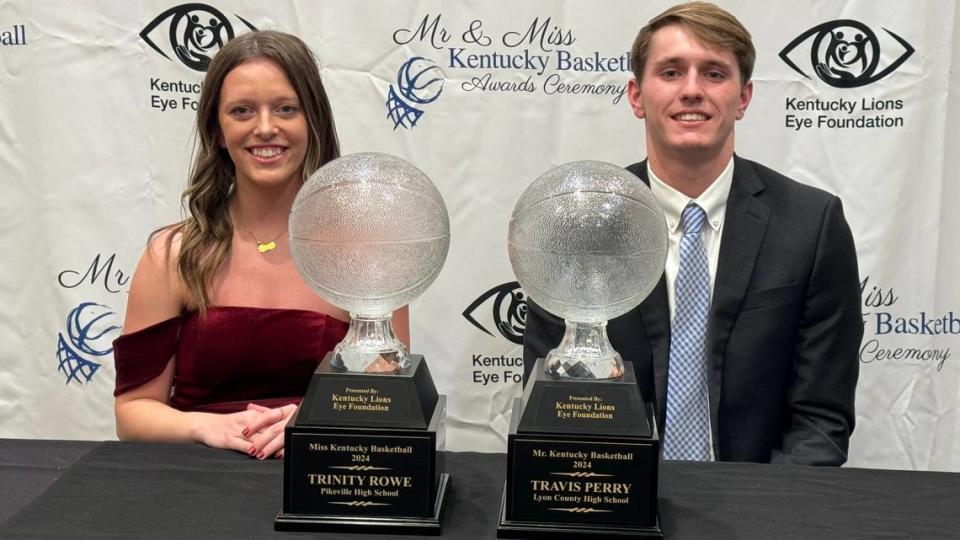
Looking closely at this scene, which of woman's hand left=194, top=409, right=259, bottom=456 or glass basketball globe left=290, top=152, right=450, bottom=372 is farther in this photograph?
woman's hand left=194, top=409, right=259, bottom=456

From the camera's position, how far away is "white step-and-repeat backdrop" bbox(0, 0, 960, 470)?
9.62 feet

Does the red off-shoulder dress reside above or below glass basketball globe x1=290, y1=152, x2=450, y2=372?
below

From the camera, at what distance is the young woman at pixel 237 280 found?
191 cm

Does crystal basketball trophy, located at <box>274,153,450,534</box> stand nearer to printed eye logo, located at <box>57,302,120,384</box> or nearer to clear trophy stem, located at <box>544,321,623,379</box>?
clear trophy stem, located at <box>544,321,623,379</box>

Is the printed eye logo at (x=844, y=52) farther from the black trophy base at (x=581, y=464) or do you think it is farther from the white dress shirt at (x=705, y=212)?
the black trophy base at (x=581, y=464)

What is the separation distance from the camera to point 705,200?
2.07 meters

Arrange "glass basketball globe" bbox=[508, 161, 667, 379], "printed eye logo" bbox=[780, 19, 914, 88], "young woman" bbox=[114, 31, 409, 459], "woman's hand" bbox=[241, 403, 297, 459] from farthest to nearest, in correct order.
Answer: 1. "printed eye logo" bbox=[780, 19, 914, 88]
2. "young woman" bbox=[114, 31, 409, 459]
3. "woman's hand" bbox=[241, 403, 297, 459]
4. "glass basketball globe" bbox=[508, 161, 667, 379]

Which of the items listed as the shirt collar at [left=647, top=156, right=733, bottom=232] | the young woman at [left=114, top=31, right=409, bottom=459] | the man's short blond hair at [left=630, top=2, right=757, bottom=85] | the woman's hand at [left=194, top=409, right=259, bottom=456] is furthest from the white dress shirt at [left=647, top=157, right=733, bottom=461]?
the woman's hand at [left=194, top=409, right=259, bottom=456]

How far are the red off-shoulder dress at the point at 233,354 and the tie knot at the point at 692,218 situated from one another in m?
0.69

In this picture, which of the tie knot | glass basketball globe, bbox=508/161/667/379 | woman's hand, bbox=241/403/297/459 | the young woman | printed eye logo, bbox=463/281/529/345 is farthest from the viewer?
printed eye logo, bbox=463/281/529/345

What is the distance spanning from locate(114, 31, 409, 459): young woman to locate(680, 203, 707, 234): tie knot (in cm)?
59

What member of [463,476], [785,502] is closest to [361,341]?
[463,476]

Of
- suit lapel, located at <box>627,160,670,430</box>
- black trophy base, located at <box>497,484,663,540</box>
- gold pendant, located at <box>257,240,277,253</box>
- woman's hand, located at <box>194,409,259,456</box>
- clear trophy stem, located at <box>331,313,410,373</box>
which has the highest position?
gold pendant, located at <box>257,240,277,253</box>

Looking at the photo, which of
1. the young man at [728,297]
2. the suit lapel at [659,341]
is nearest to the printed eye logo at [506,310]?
the young man at [728,297]
